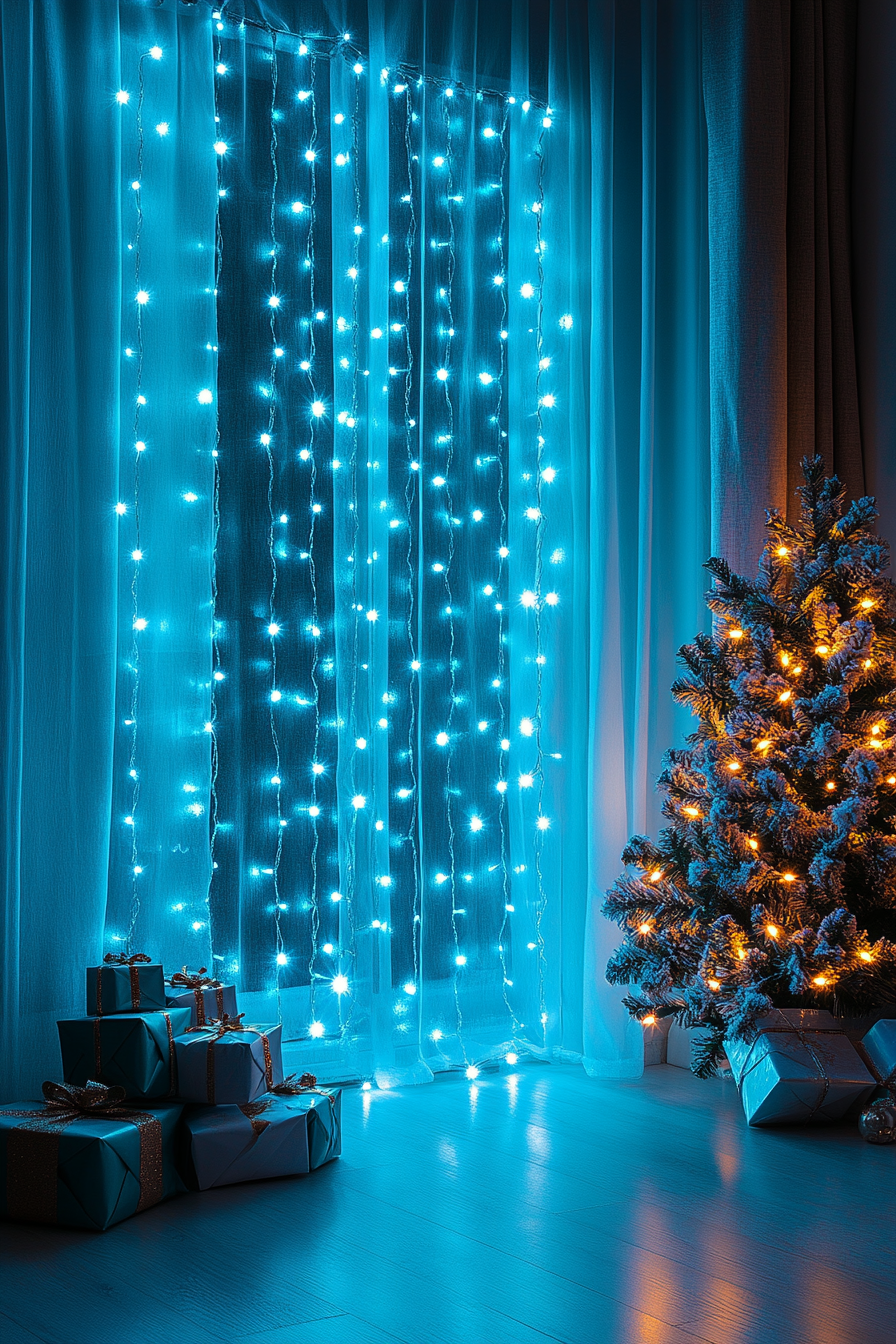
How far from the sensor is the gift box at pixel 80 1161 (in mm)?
1982

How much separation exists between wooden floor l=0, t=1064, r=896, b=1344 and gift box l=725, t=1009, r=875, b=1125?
0.05m

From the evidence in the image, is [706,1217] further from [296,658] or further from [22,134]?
[22,134]

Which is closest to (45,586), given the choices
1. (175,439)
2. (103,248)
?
(175,439)

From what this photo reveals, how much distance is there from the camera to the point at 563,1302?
1.73 meters

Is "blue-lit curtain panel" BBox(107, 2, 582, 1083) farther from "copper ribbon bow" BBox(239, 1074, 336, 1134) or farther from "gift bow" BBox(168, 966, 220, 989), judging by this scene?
"copper ribbon bow" BBox(239, 1074, 336, 1134)

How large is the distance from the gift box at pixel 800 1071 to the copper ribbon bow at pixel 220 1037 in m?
0.99

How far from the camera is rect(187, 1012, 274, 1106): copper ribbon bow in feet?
7.28

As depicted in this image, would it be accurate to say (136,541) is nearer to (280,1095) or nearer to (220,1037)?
(220,1037)

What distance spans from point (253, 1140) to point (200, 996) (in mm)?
317

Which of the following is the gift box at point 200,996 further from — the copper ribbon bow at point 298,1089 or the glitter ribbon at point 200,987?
the copper ribbon bow at point 298,1089

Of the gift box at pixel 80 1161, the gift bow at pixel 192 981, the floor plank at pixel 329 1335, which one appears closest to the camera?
the floor plank at pixel 329 1335

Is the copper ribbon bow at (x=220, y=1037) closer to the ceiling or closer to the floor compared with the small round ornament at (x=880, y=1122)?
closer to the ceiling

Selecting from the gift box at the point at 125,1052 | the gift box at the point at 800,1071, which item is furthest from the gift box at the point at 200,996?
the gift box at the point at 800,1071

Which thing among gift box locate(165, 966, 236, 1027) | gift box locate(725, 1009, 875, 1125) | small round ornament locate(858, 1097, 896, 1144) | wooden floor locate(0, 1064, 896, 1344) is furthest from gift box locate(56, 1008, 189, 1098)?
small round ornament locate(858, 1097, 896, 1144)
